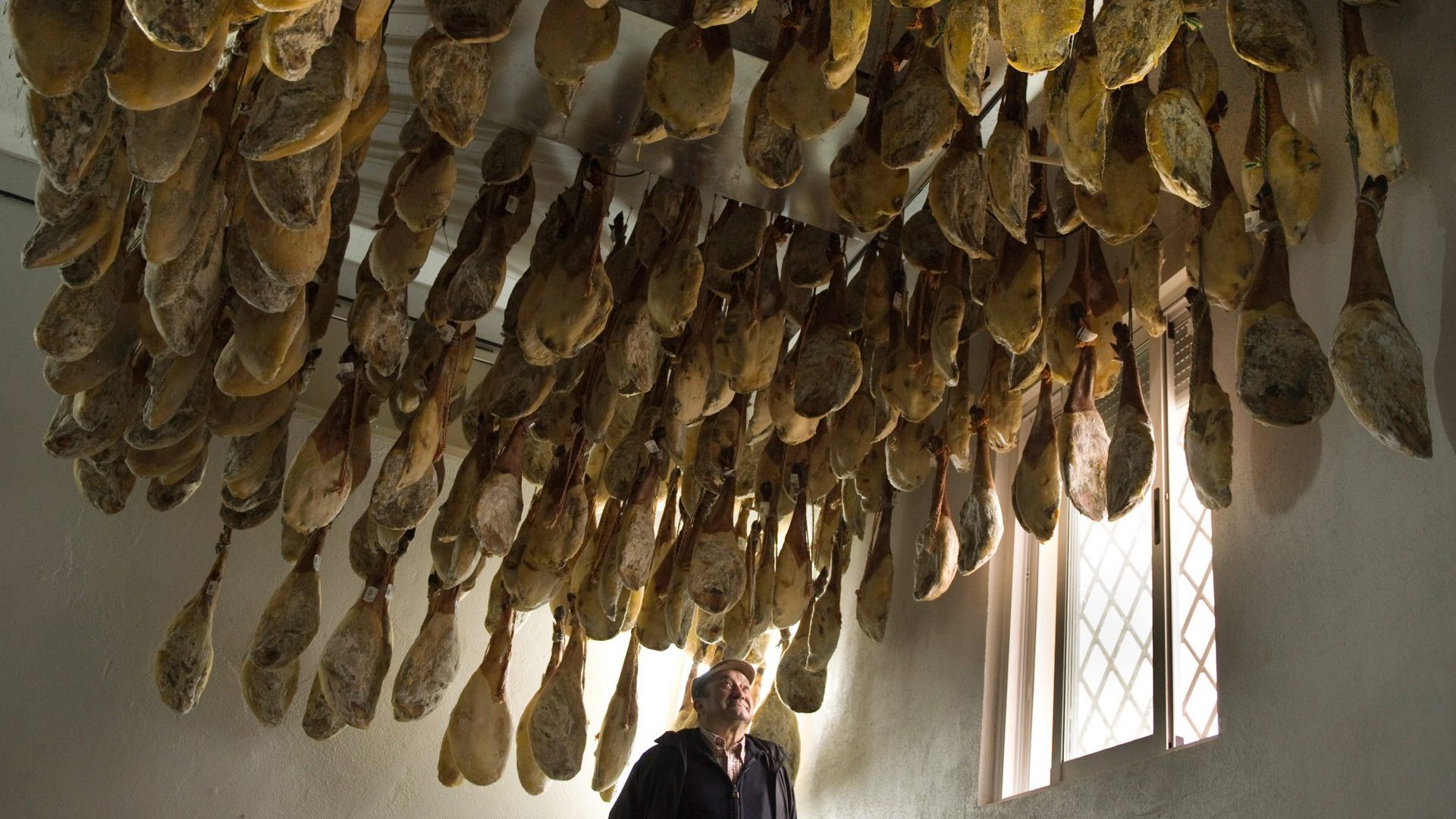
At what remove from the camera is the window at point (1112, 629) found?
5.30 ft

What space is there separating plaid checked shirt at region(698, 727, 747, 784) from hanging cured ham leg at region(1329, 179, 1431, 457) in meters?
1.54

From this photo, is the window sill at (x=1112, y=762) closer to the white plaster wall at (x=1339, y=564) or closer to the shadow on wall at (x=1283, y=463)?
the white plaster wall at (x=1339, y=564)

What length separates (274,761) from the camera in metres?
2.86

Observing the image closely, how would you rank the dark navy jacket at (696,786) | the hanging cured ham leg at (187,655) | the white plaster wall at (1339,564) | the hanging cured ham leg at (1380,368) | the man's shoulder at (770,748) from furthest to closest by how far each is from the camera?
the man's shoulder at (770,748)
the dark navy jacket at (696,786)
the hanging cured ham leg at (187,655)
the white plaster wall at (1339,564)
the hanging cured ham leg at (1380,368)

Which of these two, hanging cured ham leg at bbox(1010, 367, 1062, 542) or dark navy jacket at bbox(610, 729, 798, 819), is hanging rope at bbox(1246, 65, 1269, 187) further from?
dark navy jacket at bbox(610, 729, 798, 819)

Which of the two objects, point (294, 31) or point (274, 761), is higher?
point (294, 31)

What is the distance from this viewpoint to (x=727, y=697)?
89.7 inches

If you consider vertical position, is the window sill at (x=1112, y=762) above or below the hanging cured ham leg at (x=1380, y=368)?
below

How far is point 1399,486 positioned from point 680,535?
47.7 inches

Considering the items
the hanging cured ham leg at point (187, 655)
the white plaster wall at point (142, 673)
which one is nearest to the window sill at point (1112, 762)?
the hanging cured ham leg at point (187, 655)

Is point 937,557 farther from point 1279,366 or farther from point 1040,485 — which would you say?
point 1279,366

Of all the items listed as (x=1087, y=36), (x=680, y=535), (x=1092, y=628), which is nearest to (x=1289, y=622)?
(x=1092, y=628)

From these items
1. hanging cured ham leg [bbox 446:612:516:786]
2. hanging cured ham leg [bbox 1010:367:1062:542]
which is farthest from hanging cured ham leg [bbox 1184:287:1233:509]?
hanging cured ham leg [bbox 446:612:516:786]

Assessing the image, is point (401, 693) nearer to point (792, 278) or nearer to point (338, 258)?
point (338, 258)
